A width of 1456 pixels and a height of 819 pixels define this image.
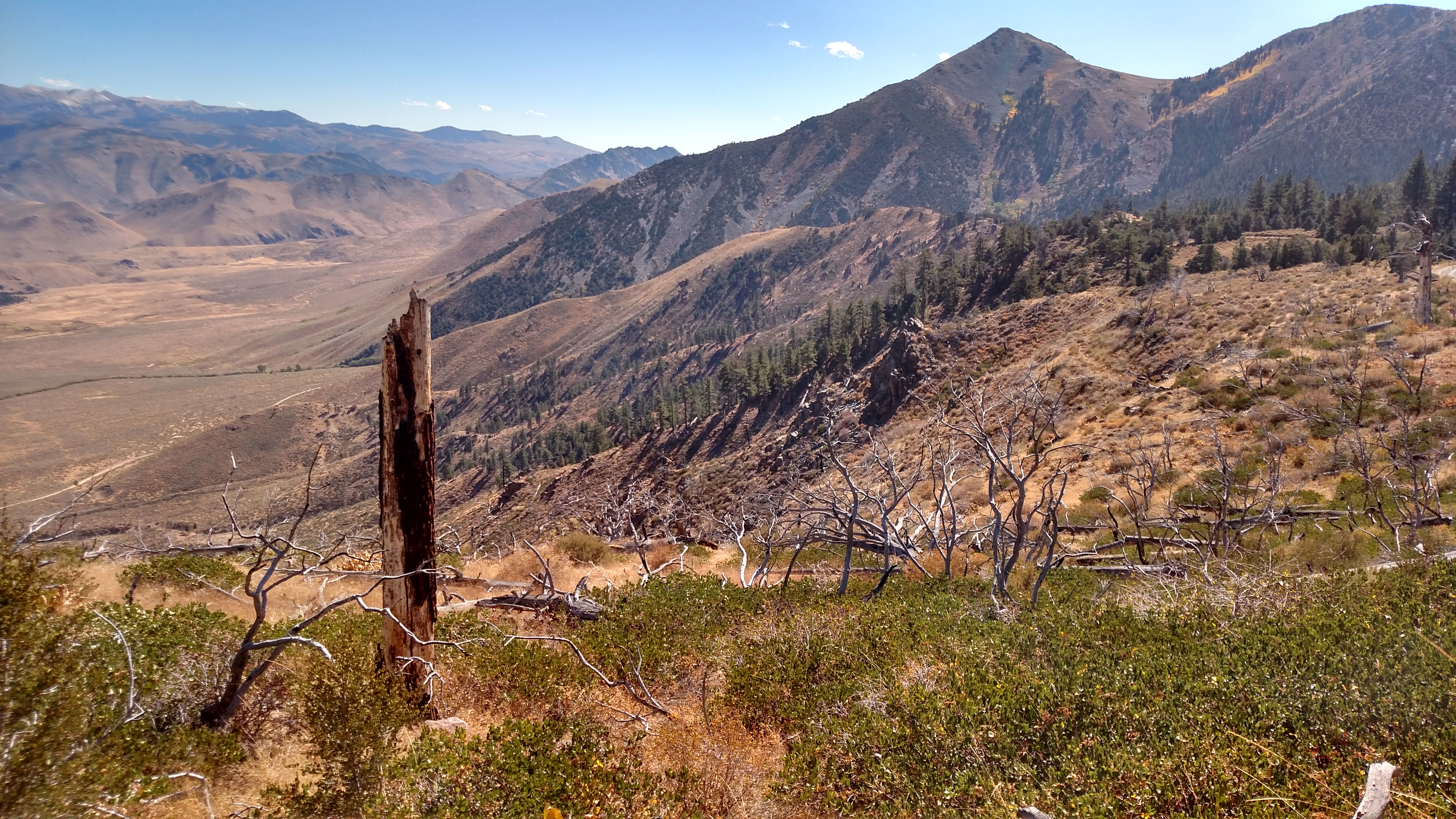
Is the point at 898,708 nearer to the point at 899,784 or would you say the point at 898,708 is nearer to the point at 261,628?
the point at 899,784

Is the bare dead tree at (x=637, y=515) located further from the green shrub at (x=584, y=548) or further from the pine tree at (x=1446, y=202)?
the pine tree at (x=1446, y=202)

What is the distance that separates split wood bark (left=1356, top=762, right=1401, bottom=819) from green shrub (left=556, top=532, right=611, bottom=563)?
18.5 m

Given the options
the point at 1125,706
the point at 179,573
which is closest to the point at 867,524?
the point at 1125,706

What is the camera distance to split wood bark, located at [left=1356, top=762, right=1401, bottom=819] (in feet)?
12.7

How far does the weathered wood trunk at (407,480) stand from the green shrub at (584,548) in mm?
12655

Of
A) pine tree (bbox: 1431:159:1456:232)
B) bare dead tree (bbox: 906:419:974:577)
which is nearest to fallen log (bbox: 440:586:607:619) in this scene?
bare dead tree (bbox: 906:419:974:577)

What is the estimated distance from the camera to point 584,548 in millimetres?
20922

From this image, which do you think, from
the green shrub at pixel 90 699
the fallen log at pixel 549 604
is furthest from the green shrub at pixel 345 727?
the fallen log at pixel 549 604

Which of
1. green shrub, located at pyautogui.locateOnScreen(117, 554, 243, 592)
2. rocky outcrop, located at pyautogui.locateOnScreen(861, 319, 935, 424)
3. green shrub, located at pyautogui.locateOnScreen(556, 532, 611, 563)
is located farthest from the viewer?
rocky outcrop, located at pyautogui.locateOnScreen(861, 319, 935, 424)

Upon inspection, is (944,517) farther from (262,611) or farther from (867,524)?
(262,611)

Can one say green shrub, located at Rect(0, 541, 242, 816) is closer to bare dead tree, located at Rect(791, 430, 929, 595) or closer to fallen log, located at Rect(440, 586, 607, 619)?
fallen log, located at Rect(440, 586, 607, 619)

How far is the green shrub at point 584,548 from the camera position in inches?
812

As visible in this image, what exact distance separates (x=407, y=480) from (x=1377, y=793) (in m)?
8.80

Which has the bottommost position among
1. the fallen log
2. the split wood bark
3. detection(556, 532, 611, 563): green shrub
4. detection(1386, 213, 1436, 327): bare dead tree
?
detection(556, 532, 611, 563): green shrub
